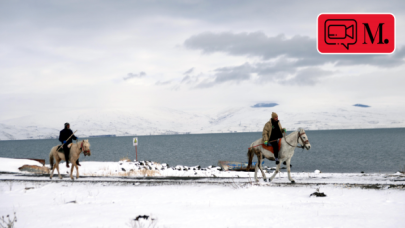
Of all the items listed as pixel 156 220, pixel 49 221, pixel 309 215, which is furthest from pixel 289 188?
pixel 49 221

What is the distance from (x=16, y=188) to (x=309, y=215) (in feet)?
43.3

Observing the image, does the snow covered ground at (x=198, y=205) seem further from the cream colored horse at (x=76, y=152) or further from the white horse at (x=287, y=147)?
the cream colored horse at (x=76, y=152)

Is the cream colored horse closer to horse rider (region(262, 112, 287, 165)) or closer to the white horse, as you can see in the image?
the white horse

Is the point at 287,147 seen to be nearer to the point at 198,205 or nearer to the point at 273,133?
the point at 273,133

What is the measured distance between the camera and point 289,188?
1401cm

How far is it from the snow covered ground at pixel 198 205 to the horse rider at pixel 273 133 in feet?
7.04

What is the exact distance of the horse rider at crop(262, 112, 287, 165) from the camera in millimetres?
16078

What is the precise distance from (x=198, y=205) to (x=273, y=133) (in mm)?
6436

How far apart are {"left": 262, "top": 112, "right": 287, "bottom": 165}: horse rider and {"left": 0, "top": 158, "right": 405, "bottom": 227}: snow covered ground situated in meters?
2.15

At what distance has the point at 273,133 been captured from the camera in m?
16.3

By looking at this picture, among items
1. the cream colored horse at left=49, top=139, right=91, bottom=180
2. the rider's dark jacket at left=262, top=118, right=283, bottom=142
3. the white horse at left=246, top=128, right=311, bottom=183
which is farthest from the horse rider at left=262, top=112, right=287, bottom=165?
the cream colored horse at left=49, top=139, right=91, bottom=180

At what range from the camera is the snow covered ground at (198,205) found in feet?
29.5

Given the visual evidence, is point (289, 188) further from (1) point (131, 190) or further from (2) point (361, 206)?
(1) point (131, 190)

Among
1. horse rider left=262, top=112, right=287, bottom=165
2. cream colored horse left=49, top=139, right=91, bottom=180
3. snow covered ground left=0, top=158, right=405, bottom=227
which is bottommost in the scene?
snow covered ground left=0, top=158, right=405, bottom=227
